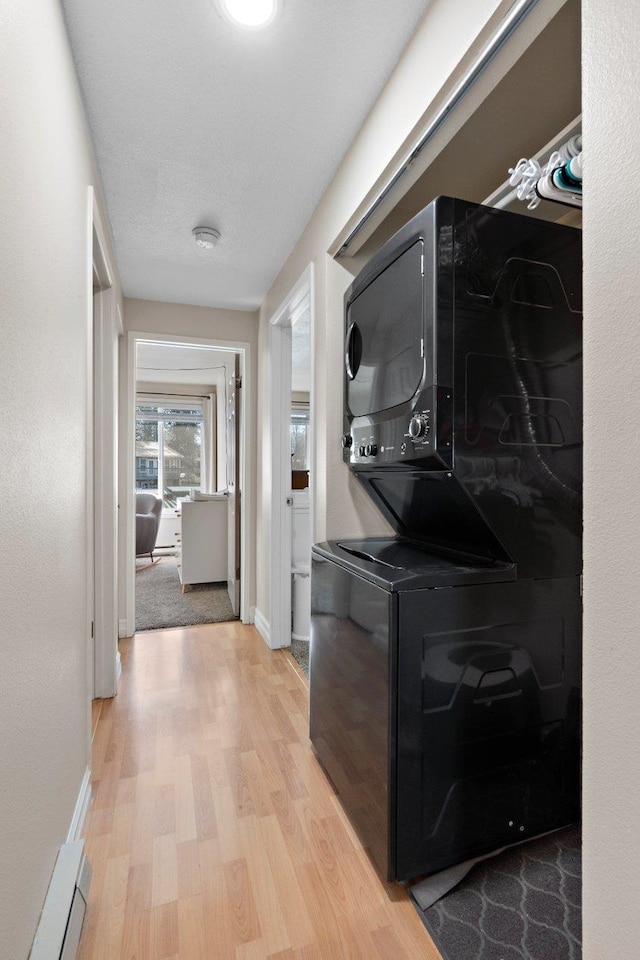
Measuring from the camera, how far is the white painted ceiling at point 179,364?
484 cm

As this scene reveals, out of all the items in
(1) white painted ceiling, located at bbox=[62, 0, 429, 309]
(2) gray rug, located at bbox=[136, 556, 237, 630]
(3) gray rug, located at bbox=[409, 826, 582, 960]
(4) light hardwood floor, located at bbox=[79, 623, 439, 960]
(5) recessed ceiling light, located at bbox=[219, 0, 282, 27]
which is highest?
(1) white painted ceiling, located at bbox=[62, 0, 429, 309]

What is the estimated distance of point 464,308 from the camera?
1244mm

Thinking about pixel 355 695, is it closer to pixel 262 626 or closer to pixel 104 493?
pixel 104 493

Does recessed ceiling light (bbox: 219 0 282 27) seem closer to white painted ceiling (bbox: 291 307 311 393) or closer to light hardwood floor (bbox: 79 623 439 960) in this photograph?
white painted ceiling (bbox: 291 307 311 393)

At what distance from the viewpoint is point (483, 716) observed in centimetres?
135

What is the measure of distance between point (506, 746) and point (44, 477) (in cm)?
148

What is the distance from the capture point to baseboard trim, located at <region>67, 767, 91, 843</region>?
1.44m

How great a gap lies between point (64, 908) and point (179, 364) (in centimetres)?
512

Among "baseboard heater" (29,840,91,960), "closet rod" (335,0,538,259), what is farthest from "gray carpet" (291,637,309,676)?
"closet rod" (335,0,538,259)

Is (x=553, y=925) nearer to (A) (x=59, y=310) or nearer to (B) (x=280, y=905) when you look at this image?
(B) (x=280, y=905)

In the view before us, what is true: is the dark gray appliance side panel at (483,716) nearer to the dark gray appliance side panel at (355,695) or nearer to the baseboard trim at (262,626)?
the dark gray appliance side panel at (355,695)

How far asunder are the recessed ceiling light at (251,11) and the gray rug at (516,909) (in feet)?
8.11

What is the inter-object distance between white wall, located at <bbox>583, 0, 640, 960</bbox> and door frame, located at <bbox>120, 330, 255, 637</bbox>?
A: 3.02m

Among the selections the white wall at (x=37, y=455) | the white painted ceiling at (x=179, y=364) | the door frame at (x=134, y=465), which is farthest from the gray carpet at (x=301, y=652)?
the white painted ceiling at (x=179, y=364)
